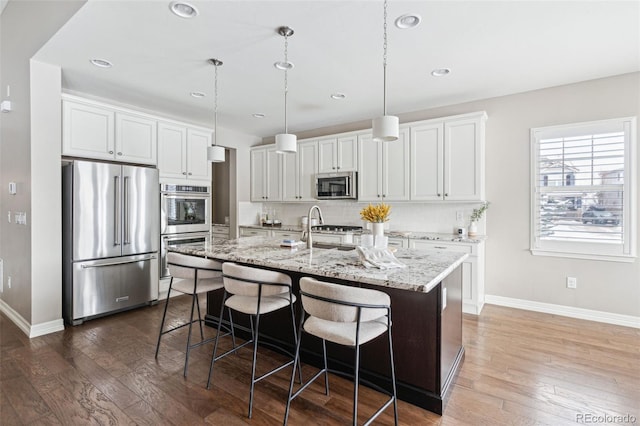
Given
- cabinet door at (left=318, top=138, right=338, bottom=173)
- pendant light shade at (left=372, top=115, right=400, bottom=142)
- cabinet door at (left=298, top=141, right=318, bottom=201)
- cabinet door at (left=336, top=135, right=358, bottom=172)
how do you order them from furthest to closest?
cabinet door at (left=298, top=141, right=318, bottom=201)
cabinet door at (left=318, top=138, right=338, bottom=173)
cabinet door at (left=336, top=135, right=358, bottom=172)
pendant light shade at (left=372, top=115, right=400, bottom=142)

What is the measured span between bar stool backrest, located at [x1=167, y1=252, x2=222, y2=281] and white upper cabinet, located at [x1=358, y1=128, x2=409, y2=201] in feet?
9.06

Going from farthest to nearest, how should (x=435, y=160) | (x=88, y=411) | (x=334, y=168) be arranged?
(x=334, y=168) → (x=435, y=160) → (x=88, y=411)

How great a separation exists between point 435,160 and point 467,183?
496 mm

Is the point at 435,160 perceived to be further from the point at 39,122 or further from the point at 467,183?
the point at 39,122

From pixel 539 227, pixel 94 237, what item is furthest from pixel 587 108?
pixel 94 237

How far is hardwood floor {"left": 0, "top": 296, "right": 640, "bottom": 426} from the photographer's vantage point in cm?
194

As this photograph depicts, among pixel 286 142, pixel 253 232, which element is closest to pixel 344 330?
pixel 286 142

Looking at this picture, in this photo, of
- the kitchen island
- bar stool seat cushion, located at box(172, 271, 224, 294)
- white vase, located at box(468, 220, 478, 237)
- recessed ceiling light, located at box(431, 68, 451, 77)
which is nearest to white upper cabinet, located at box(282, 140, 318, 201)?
recessed ceiling light, located at box(431, 68, 451, 77)

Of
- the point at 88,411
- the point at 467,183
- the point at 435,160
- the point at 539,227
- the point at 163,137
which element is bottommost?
the point at 88,411

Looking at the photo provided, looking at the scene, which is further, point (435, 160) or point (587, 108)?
point (435, 160)

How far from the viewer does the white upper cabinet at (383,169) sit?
14.6ft

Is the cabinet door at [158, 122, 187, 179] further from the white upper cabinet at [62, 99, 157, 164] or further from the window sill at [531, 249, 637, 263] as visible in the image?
the window sill at [531, 249, 637, 263]

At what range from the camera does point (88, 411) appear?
1982 mm

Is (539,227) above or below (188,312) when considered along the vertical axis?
above
